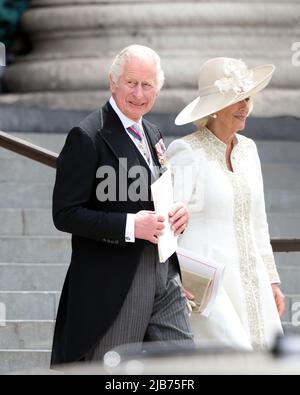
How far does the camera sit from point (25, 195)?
9781mm

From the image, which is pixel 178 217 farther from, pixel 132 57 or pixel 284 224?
pixel 284 224

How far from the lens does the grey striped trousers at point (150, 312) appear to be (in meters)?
5.43

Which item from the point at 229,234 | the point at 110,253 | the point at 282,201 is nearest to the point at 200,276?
the point at 229,234

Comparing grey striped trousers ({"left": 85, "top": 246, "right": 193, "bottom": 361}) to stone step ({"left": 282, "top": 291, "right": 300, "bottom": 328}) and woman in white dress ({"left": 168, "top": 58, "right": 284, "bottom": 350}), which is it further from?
stone step ({"left": 282, "top": 291, "right": 300, "bottom": 328})

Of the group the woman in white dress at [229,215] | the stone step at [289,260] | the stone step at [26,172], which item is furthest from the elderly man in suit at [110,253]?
the stone step at [26,172]

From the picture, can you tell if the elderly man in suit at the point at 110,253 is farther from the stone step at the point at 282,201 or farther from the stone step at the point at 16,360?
the stone step at the point at 282,201

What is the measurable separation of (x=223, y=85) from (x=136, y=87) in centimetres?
84

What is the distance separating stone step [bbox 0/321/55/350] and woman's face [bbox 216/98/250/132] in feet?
6.41

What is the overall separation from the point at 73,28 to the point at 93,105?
0.70 m

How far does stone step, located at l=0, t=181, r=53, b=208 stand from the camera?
9.75m

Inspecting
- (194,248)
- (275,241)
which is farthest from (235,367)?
(275,241)

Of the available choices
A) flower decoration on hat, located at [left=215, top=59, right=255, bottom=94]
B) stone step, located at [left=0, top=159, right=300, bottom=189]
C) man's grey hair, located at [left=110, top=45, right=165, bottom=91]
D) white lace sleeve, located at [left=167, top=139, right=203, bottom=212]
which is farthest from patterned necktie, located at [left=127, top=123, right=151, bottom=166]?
stone step, located at [left=0, top=159, right=300, bottom=189]

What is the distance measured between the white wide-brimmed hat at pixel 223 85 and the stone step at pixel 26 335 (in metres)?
1.80

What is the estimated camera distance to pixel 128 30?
11.6 m
